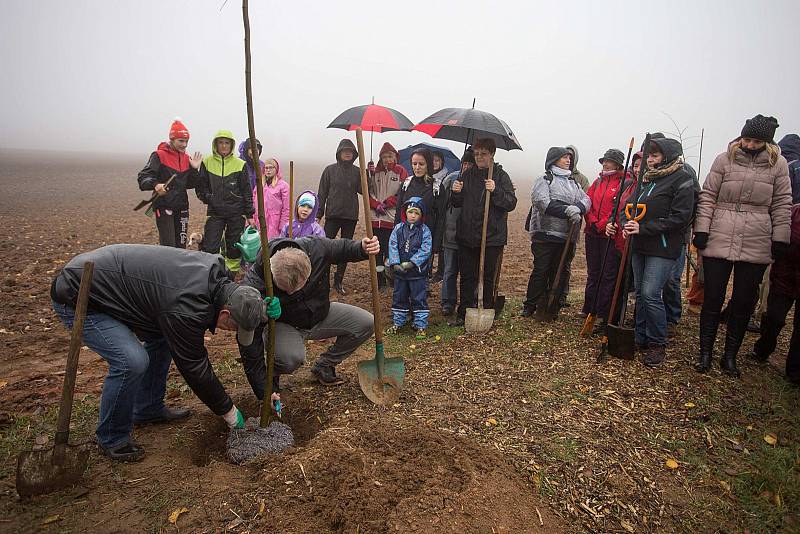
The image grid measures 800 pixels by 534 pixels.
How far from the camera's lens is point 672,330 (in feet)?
17.0

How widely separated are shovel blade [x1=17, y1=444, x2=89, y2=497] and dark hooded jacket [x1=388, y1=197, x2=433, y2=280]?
3.45m

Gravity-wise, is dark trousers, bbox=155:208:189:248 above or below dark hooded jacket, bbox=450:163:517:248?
below

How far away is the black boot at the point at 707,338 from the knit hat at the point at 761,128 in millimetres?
1501

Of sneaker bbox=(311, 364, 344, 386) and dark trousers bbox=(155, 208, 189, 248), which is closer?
sneaker bbox=(311, 364, 344, 386)

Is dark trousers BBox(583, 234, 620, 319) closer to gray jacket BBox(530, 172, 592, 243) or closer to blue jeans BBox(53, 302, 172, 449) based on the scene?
gray jacket BBox(530, 172, 592, 243)

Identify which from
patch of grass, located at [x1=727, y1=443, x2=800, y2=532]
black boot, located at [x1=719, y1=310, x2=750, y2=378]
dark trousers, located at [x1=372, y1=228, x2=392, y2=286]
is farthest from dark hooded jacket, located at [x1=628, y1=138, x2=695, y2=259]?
dark trousers, located at [x1=372, y1=228, x2=392, y2=286]

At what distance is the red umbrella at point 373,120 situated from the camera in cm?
586

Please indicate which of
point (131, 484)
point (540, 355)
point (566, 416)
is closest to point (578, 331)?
point (540, 355)

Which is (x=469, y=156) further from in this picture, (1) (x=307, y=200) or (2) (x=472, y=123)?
(1) (x=307, y=200)

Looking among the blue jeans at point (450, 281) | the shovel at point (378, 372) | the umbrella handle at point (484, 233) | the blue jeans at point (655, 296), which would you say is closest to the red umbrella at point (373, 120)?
the umbrella handle at point (484, 233)

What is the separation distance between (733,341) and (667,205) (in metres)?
1.32

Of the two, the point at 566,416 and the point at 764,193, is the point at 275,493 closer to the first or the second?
the point at 566,416

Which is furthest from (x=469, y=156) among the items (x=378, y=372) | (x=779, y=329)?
(x=779, y=329)

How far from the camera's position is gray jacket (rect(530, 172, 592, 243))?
Answer: 541 centimetres
